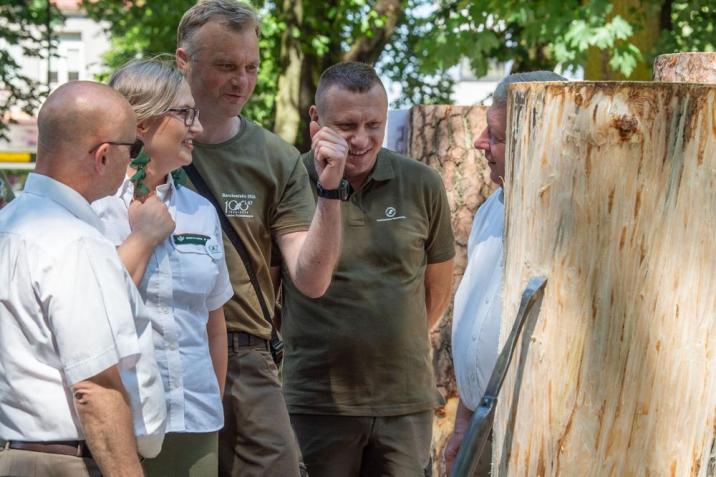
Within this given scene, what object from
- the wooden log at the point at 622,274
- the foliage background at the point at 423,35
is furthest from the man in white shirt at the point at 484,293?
the foliage background at the point at 423,35

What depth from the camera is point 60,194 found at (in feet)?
9.57

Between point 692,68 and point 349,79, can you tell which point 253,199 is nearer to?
point 349,79

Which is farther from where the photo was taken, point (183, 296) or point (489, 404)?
point (183, 296)

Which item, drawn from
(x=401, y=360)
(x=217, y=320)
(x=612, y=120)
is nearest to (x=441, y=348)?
(x=401, y=360)

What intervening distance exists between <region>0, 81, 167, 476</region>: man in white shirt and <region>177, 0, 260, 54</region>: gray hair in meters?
1.27

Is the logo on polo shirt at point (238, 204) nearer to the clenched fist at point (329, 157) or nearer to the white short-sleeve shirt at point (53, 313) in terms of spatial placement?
the clenched fist at point (329, 157)

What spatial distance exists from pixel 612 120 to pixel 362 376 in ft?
8.04

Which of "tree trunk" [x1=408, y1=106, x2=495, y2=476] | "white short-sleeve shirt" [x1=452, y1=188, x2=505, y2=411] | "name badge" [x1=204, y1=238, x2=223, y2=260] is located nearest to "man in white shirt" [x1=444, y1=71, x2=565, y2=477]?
"white short-sleeve shirt" [x1=452, y1=188, x2=505, y2=411]

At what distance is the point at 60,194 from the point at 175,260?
65 centimetres

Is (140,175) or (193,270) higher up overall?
(140,175)

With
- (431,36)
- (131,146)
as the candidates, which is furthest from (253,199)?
(431,36)

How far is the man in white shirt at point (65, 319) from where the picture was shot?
280cm

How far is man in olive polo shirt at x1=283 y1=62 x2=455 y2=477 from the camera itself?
463 cm

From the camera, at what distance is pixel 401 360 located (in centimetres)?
471
